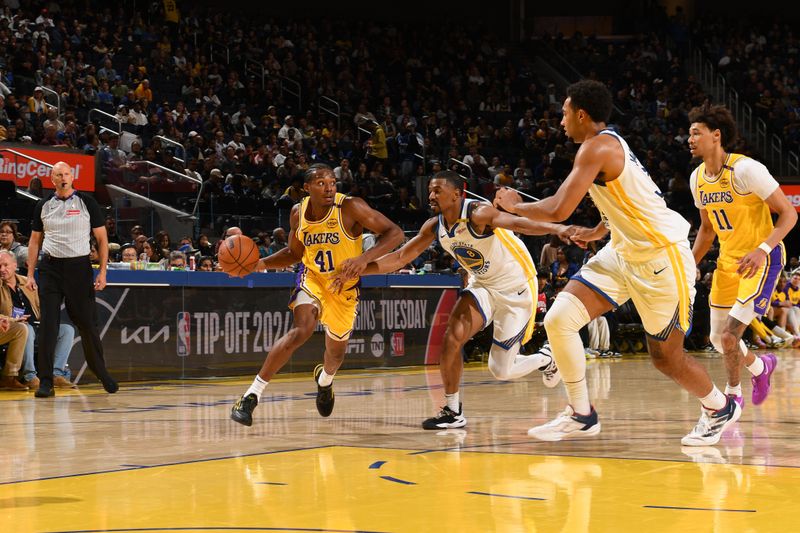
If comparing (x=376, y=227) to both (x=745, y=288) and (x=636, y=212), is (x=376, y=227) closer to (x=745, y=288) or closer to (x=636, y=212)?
(x=636, y=212)

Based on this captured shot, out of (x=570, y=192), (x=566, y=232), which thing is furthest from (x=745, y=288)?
(x=570, y=192)

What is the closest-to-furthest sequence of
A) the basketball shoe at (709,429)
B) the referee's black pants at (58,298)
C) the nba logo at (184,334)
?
1. the basketball shoe at (709,429)
2. the referee's black pants at (58,298)
3. the nba logo at (184,334)

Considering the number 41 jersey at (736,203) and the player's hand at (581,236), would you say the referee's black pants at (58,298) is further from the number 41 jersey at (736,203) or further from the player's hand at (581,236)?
the number 41 jersey at (736,203)

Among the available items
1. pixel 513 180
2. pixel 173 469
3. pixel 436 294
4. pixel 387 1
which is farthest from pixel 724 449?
pixel 387 1

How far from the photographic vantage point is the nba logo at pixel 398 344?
14.3 metres

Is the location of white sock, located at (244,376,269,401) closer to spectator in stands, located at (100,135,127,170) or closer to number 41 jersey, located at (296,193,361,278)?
number 41 jersey, located at (296,193,361,278)

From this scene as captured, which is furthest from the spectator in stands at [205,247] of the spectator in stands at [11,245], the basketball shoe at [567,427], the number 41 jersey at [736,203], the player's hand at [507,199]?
the player's hand at [507,199]

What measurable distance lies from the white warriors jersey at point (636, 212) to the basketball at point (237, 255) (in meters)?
2.68

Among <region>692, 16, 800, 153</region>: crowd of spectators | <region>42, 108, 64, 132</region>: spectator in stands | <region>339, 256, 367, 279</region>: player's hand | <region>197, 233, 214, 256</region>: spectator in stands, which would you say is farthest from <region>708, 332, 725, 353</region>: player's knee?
<region>692, 16, 800, 153</region>: crowd of spectators

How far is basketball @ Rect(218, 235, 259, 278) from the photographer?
7.46 metres

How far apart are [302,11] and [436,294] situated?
18508 millimetres

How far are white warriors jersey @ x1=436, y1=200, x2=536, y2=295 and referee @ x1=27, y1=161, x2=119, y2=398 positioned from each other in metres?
→ 4.02

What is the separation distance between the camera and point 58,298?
32.1 feet

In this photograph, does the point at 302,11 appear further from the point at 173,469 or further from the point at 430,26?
the point at 173,469
